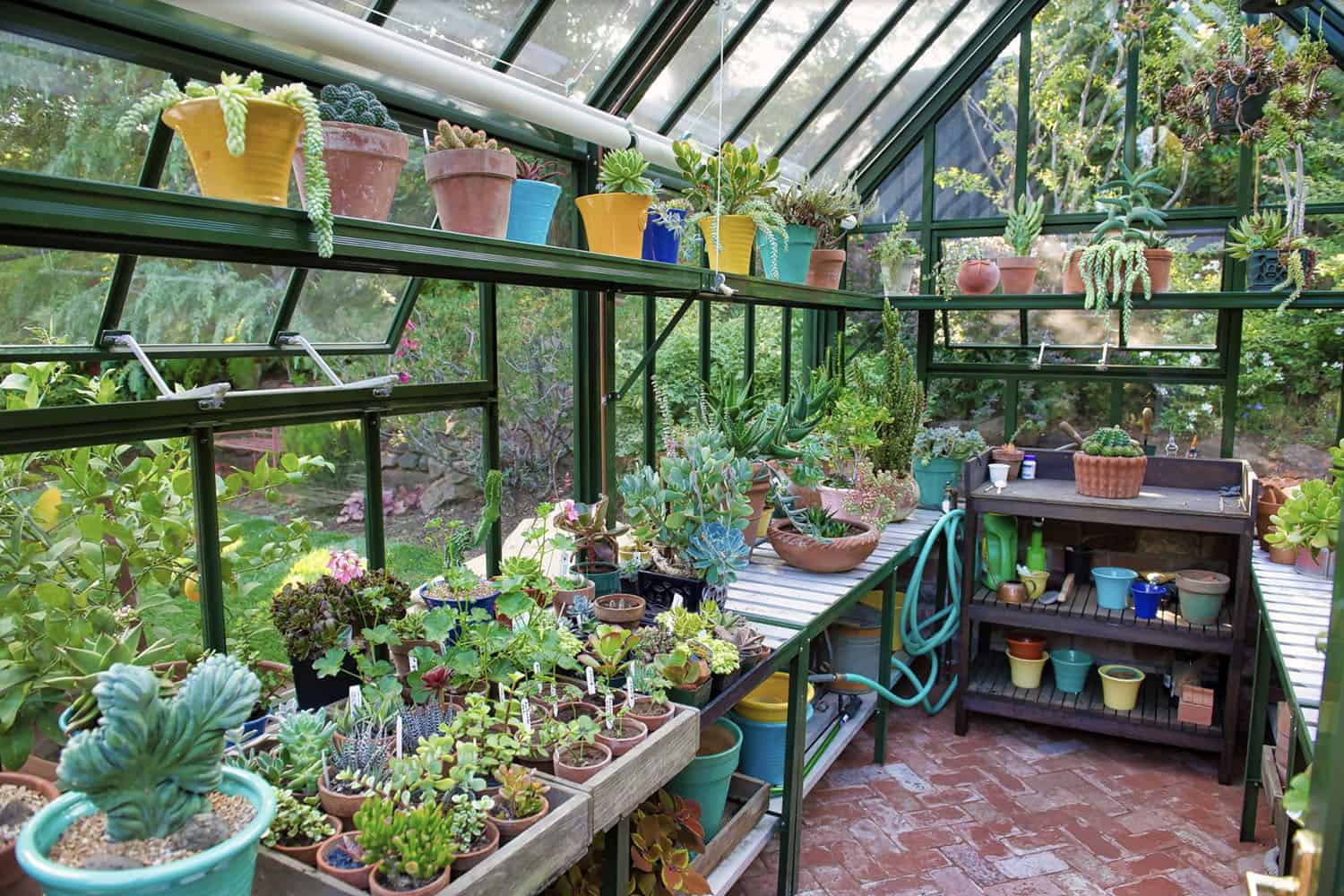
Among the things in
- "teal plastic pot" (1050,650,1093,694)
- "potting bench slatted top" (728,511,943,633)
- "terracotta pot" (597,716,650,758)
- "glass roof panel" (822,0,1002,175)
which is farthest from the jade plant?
"glass roof panel" (822,0,1002,175)

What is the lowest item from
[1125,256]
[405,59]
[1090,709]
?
[1090,709]

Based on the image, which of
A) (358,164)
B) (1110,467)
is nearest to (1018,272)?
(1110,467)

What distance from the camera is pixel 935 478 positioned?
463cm

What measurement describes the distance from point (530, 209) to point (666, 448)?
5.55 ft

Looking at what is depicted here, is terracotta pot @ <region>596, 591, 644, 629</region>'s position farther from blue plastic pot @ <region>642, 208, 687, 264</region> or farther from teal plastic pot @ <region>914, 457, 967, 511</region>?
teal plastic pot @ <region>914, 457, 967, 511</region>

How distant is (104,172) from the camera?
6.68 feet

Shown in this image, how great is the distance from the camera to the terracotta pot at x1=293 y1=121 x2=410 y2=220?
64.7 inches

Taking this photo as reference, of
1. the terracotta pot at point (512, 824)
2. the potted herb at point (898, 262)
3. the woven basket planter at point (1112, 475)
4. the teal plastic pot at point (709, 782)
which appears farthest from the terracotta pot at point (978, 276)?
the terracotta pot at point (512, 824)

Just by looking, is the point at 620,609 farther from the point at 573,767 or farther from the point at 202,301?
the point at 202,301

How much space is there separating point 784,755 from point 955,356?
9.32ft

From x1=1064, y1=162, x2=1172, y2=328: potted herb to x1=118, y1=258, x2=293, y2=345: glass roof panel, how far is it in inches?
134

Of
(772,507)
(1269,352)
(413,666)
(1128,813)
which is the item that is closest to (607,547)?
(413,666)

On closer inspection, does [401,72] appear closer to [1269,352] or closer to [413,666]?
[413,666]

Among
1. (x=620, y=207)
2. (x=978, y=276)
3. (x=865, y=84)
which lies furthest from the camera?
(x=978, y=276)
